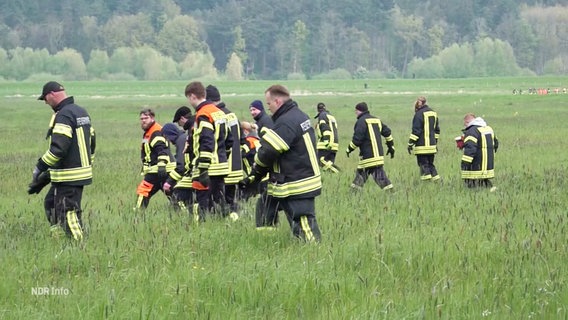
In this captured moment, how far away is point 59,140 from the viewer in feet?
31.9

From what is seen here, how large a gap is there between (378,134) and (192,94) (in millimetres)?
6020

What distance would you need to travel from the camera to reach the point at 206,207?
11.6m

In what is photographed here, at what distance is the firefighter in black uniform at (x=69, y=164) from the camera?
9.86 m

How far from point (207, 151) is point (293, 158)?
1841 mm

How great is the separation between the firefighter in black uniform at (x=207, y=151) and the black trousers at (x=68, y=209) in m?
1.57

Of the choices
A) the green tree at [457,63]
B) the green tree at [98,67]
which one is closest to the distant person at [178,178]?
the green tree at [98,67]

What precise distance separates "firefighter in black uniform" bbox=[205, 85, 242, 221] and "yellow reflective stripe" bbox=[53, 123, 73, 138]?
2.34m

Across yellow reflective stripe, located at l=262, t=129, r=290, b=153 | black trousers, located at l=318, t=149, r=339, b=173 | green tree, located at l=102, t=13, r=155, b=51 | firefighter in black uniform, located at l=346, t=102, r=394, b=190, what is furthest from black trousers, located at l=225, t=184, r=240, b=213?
green tree, located at l=102, t=13, r=155, b=51

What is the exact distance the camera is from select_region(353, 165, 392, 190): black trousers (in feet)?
52.0

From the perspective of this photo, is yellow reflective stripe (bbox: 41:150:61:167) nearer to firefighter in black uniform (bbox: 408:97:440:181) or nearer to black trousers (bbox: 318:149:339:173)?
firefighter in black uniform (bbox: 408:97:440:181)

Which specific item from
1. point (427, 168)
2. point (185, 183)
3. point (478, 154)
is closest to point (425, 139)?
point (427, 168)

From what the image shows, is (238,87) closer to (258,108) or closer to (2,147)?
(2,147)

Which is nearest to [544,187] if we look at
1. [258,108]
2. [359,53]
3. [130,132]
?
[258,108]

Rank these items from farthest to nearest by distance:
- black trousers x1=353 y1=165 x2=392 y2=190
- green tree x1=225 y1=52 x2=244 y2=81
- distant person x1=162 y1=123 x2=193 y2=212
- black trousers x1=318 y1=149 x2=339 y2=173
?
green tree x1=225 y1=52 x2=244 y2=81, black trousers x1=318 y1=149 x2=339 y2=173, black trousers x1=353 y1=165 x2=392 y2=190, distant person x1=162 y1=123 x2=193 y2=212
